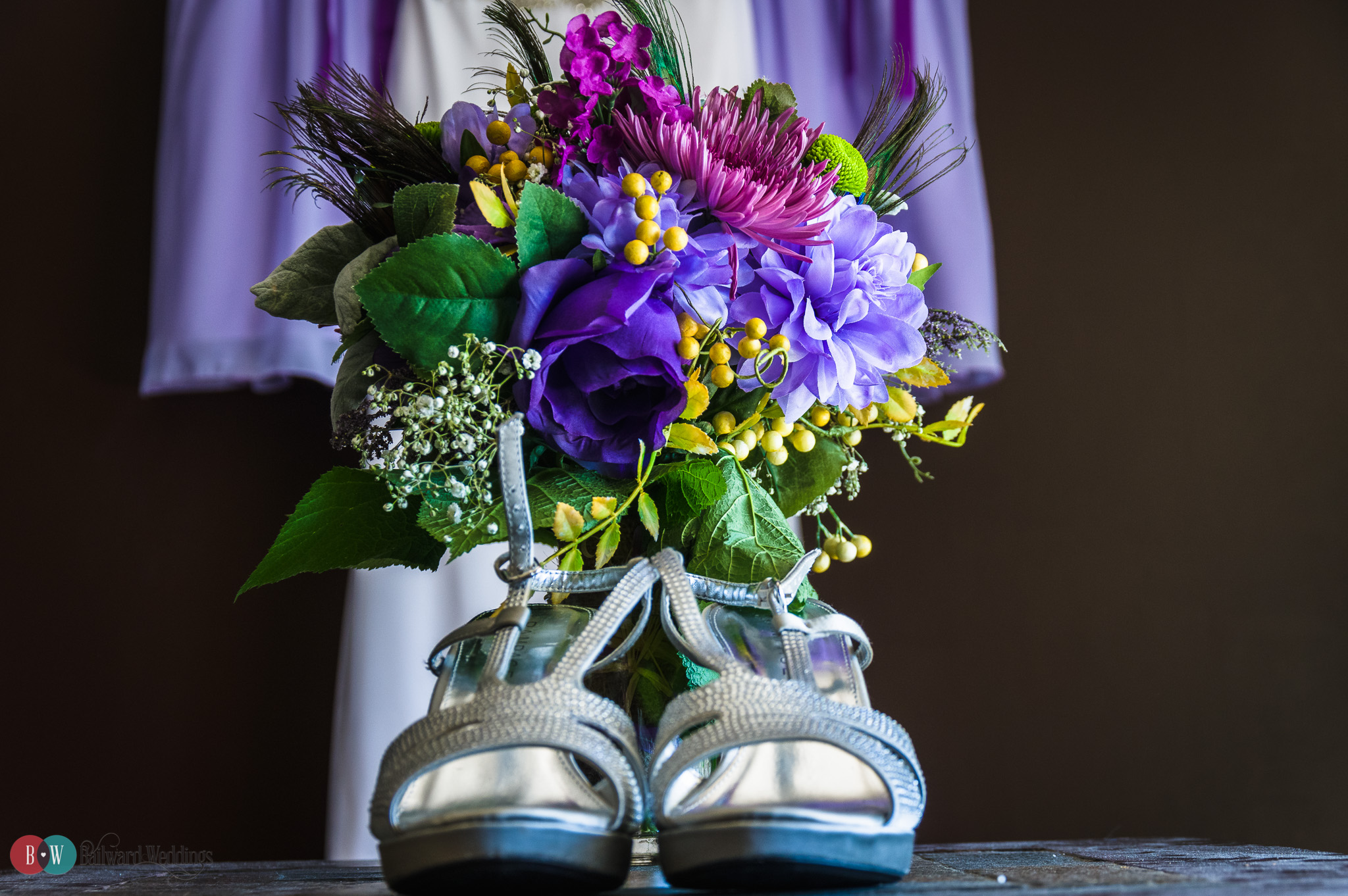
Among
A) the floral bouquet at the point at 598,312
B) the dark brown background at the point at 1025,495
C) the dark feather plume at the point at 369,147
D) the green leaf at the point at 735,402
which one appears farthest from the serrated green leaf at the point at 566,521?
the dark brown background at the point at 1025,495

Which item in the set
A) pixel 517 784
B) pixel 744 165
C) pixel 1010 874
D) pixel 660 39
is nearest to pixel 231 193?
pixel 660 39

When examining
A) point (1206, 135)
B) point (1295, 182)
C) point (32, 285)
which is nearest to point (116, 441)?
point (32, 285)

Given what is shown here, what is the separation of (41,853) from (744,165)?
1.08m

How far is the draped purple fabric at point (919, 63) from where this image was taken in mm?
1040

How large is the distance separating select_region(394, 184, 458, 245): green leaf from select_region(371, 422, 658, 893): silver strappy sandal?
0.68ft

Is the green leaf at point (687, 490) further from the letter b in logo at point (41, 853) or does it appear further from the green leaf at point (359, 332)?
the letter b in logo at point (41, 853)

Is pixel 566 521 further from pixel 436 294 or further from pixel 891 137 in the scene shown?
pixel 891 137

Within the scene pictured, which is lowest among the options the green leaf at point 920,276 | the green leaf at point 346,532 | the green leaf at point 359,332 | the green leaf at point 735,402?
the green leaf at point 346,532

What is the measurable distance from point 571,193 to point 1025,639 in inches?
38.5

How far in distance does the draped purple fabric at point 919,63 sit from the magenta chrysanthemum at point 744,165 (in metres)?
0.59

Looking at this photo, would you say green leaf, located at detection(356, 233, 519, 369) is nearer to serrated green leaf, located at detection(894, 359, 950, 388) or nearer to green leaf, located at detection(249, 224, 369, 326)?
green leaf, located at detection(249, 224, 369, 326)

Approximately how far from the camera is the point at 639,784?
0.36m

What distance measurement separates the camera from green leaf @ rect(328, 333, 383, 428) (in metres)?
0.49

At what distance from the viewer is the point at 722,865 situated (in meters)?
0.32
